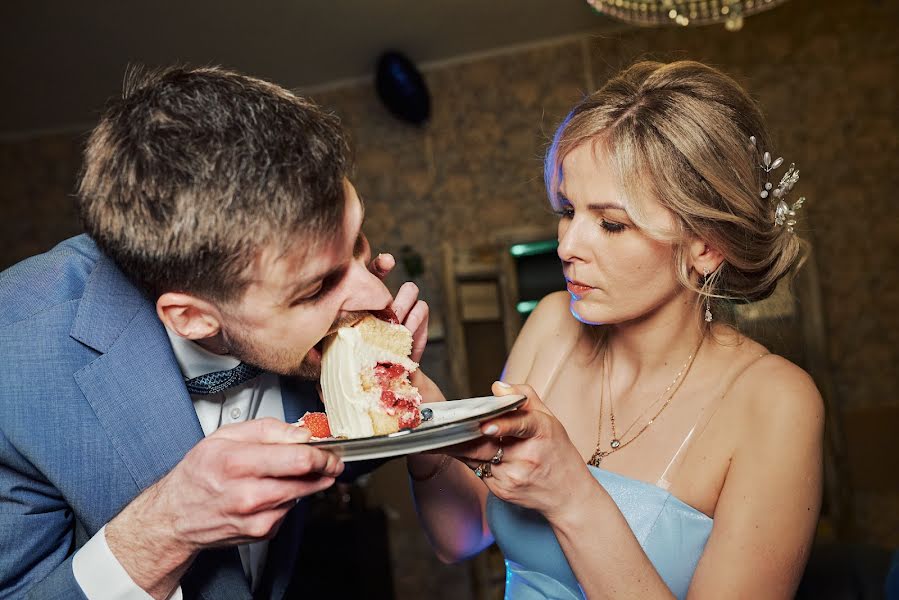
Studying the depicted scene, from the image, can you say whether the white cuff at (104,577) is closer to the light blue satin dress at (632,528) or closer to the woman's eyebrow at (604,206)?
the light blue satin dress at (632,528)

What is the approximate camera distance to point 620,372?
7.96ft

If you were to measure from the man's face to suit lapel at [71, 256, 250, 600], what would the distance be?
17 centimetres

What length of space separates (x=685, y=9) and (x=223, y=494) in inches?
105

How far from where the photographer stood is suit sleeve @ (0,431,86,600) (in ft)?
5.34

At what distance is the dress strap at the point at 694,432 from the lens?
2082mm

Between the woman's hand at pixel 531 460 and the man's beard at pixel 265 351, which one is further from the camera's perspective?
the man's beard at pixel 265 351

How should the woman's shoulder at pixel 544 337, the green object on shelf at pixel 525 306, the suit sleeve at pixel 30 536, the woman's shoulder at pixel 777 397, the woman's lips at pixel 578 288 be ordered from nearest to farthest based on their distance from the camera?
the suit sleeve at pixel 30 536, the woman's shoulder at pixel 777 397, the woman's lips at pixel 578 288, the woman's shoulder at pixel 544 337, the green object on shelf at pixel 525 306

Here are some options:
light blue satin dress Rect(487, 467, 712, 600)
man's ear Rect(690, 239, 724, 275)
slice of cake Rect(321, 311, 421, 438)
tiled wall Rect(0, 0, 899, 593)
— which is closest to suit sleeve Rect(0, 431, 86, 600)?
slice of cake Rect(321, 311, 421, 438)

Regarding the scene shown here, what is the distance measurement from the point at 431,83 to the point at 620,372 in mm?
4497

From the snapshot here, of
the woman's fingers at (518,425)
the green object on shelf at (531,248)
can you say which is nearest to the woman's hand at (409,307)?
the woman's fingers at (518,425)

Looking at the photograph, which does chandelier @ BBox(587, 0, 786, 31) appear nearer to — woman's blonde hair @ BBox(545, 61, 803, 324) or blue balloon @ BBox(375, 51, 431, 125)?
woman's blonde hair @ BBox(545, 61, 803, 324)

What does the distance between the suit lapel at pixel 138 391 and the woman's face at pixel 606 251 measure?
1043 mm

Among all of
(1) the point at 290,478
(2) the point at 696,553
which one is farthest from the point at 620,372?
(1) the point at 290,478

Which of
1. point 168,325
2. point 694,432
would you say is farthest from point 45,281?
point 694,432
